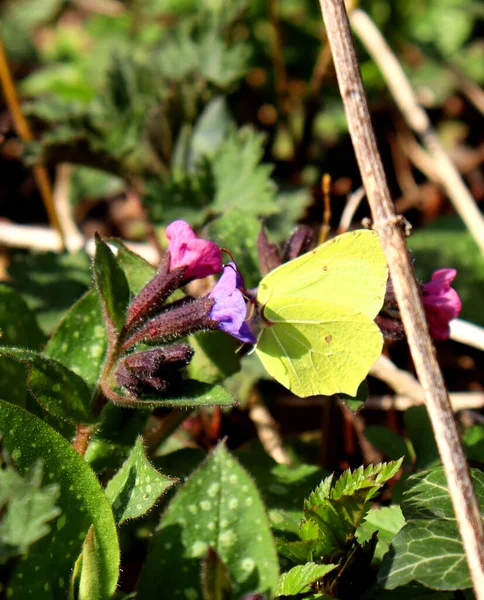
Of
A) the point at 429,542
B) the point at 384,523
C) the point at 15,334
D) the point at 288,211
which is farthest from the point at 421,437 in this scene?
the point at 288,211

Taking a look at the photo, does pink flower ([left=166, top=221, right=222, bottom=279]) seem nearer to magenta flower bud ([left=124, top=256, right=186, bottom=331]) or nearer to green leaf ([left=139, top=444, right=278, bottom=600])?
magenta flower bud ([left=124, top=256, right=186, bottom=331])

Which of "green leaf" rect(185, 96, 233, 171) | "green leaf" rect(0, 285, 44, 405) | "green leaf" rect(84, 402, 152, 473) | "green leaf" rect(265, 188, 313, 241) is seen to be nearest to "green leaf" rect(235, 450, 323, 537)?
"green leaf" rect(84, 402, 152, 473)

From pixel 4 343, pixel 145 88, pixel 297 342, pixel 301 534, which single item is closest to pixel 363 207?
pixel 145 88

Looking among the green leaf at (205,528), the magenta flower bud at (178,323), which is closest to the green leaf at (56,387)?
the magenta flower bud at (178,323)

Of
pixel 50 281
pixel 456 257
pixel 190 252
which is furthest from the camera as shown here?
pixel 456 257

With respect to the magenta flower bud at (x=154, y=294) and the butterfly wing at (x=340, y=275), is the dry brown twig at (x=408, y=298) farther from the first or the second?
the magenta flower bud at (x=154, y=294)

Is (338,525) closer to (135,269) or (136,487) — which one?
(136,487)

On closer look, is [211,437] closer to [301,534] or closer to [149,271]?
[149,271]
